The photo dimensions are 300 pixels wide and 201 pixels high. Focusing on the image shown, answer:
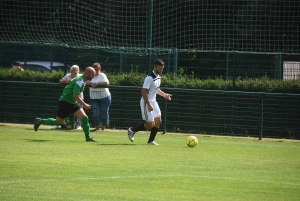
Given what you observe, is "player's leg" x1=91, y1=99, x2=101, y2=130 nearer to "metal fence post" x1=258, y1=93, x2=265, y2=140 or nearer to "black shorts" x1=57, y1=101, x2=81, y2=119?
"black shorts" x1=57, y1=101, x2=81, y2=119

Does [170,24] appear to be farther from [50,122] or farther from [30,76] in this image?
[50,122]

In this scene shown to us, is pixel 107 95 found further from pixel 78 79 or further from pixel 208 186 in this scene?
pixel 208 186

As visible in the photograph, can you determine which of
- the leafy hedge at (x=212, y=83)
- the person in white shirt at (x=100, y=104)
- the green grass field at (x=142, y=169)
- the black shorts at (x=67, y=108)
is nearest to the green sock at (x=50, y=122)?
the green grass field at (x=142, y=169)

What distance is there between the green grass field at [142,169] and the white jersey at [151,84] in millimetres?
1228

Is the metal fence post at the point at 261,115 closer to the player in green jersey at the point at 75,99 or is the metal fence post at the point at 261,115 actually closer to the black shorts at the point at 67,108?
the player in green jersey at the point at 75,99

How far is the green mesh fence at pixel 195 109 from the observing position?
21.5 m

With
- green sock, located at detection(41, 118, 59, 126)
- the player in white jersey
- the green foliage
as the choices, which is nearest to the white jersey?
the player in white jersey

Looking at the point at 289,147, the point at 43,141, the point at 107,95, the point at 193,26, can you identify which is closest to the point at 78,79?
the point at 43,141

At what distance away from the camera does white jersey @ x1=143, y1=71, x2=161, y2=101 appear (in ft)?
58.9

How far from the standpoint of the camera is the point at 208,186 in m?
11.4

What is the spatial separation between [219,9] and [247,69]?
405cm

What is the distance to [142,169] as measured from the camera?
43.3 ft

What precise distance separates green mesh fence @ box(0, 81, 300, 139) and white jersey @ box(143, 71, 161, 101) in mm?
3720

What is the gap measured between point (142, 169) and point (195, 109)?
925 centimetres
